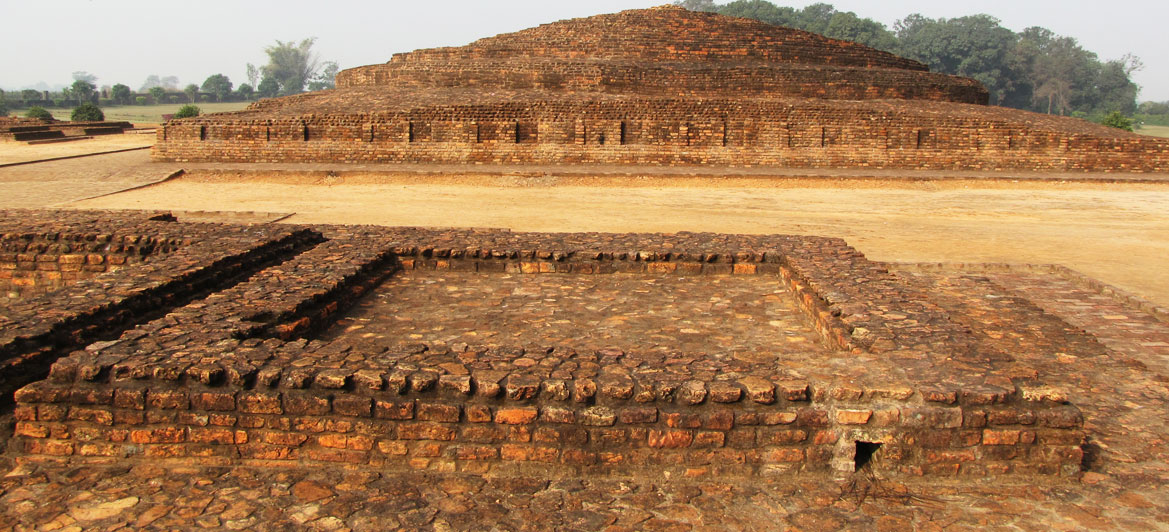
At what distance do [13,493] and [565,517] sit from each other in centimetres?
181

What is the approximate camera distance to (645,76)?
678 inches

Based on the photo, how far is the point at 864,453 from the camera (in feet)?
8.98

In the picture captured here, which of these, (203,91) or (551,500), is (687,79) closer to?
(551,500)

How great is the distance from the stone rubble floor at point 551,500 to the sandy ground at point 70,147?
49.6 ft

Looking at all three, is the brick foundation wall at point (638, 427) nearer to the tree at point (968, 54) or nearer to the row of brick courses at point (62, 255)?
the row of brick courses at point (62, 255)

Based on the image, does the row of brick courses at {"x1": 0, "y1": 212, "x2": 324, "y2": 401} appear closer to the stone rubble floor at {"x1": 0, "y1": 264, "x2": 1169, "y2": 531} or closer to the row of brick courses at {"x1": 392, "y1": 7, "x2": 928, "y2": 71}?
the stone rubble floor at {"x1": 0, "y1": 264, "x2": 1169, "y2": 531}

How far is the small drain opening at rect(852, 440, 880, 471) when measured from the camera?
2.69 m

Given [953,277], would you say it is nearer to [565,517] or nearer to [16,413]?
[565,517]

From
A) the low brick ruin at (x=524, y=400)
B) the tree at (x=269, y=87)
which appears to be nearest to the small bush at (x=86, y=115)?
the low brick ruin at (x=524, y=400)

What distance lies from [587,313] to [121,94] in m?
74.8

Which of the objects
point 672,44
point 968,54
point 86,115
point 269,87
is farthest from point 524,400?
point 269,87

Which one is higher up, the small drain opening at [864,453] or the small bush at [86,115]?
the small bush at [86,115]

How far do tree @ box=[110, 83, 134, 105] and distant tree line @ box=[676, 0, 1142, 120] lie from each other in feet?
168

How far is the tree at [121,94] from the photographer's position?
65.5 m
